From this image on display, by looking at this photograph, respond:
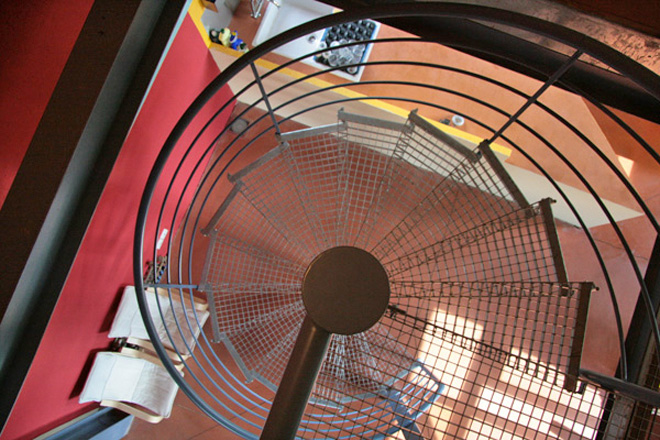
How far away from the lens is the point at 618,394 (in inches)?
34.0

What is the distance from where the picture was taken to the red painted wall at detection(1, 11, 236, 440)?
164 cm

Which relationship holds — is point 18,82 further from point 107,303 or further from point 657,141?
point 657,141

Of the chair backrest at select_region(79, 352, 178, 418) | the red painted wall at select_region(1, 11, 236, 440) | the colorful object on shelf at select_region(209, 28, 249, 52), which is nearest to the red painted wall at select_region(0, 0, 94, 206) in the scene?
the red painted wall at select_region(1, 11, 236, 440)

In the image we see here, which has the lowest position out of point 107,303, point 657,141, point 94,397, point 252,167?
point 94,397

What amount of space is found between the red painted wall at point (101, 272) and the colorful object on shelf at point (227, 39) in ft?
0.29

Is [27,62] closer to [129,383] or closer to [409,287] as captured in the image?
[129,383]

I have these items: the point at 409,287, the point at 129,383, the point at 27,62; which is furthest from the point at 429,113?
the point at 129,383

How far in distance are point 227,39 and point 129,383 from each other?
1.95 metres

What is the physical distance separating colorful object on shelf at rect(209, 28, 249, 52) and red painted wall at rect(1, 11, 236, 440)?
0.09m

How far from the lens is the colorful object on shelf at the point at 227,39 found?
2.24 metres

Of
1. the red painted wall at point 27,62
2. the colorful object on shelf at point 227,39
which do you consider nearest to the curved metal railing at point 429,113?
the colorful object on shelf at point 227,39

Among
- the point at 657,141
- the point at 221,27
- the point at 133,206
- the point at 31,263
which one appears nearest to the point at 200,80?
the point at 221,27

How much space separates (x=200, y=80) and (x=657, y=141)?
307cm

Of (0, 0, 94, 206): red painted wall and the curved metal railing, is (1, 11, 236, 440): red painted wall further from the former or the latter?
(0, 0, 94, 206): red painted wall
